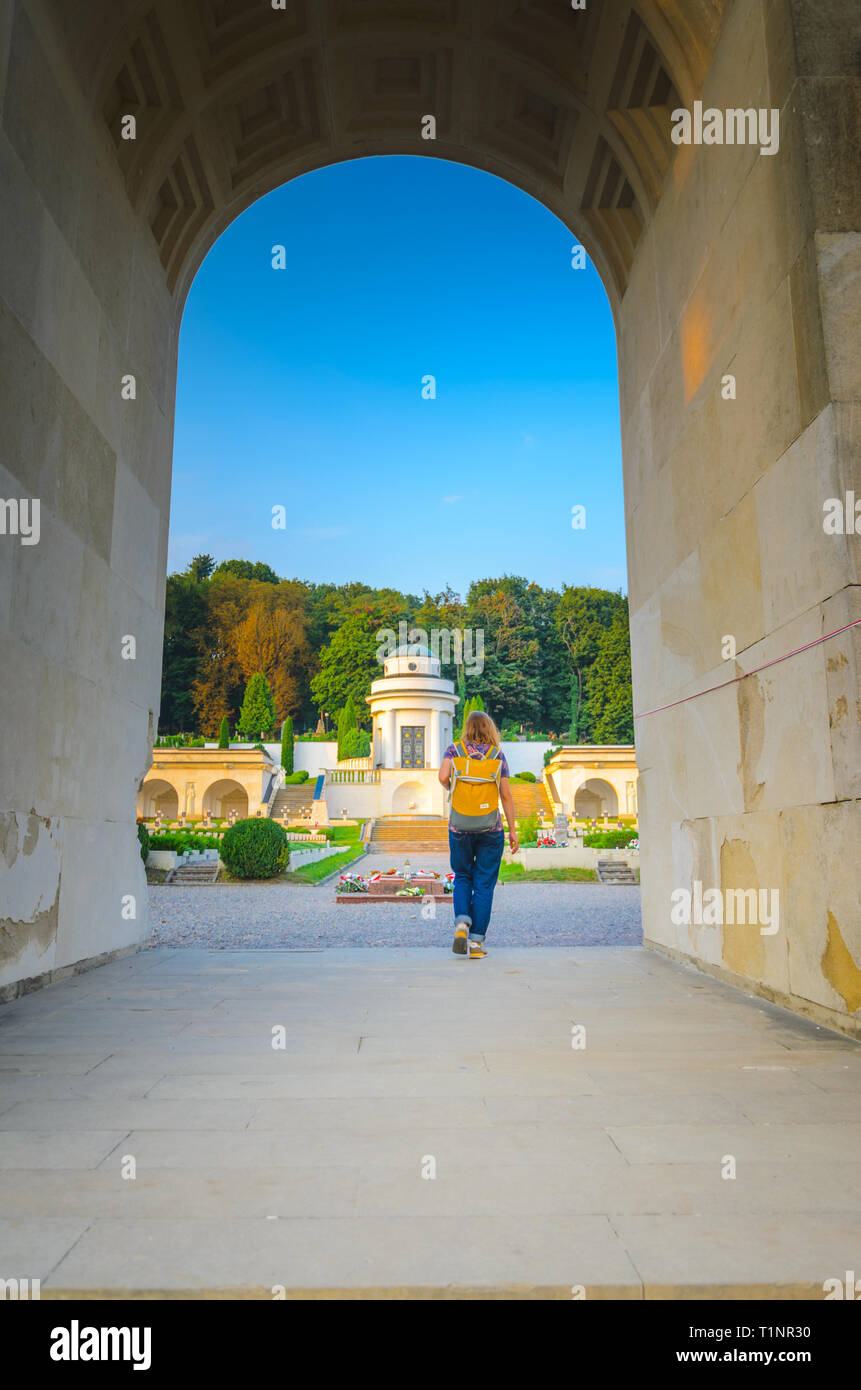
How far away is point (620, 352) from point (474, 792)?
4.08m

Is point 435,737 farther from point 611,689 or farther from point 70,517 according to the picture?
point 70,517

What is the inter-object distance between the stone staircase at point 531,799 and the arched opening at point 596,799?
57.3 inches

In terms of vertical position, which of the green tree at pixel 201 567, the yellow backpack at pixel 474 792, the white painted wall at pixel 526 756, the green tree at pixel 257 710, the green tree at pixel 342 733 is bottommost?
the yellow backpack at pixel 474 792

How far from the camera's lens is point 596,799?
39156 millimetres

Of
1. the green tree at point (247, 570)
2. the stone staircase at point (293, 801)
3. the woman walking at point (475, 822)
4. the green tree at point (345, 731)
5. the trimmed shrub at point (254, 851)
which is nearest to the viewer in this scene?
the woman walking at point (475, 822)

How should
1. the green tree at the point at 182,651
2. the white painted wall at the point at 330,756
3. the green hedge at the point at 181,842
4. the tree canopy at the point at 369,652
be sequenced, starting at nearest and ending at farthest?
1. the green hedge at the point at 181,842
2. the white painted wall at the point at 330,756
3. the green tree at the point at 182,651
4. the tree canopy at the point at 369,652

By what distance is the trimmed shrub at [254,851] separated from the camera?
17.6 metres

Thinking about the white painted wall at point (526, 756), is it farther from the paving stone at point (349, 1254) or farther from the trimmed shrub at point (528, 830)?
the paving stone at point (349, 1254)

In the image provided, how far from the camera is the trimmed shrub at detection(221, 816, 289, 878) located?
17.6 metres

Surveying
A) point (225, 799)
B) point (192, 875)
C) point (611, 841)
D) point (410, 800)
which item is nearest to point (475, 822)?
point (192, 875)

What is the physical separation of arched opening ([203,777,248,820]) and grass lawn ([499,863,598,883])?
62.8 ft

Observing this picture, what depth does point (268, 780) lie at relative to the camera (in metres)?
37.6

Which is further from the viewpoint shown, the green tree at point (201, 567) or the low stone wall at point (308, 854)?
the green tree at point (201, 567)

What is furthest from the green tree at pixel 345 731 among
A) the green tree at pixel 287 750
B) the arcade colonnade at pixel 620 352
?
the arcade colonnade at pixel 620 352
